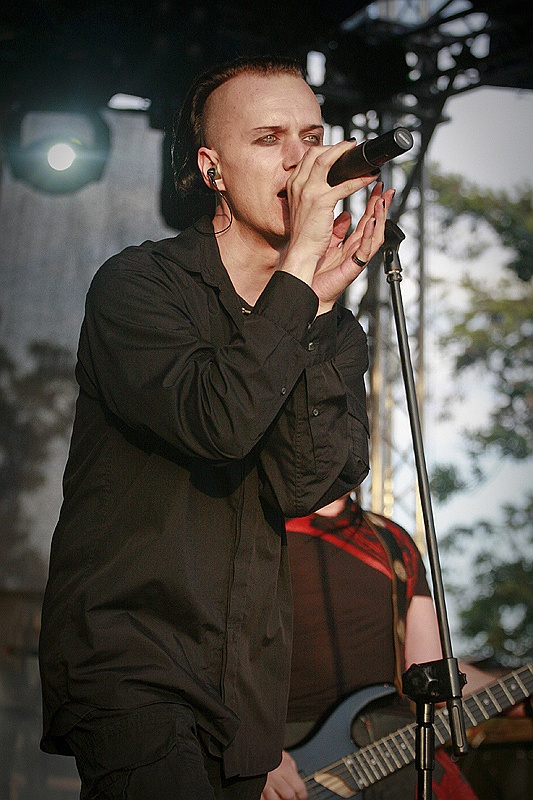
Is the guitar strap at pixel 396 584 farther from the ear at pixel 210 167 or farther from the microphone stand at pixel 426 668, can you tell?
the ear at pixel 210 167

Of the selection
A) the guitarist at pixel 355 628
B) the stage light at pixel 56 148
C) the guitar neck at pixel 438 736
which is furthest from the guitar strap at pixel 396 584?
the stage light at pixel 56 148

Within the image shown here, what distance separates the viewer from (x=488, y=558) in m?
9.41

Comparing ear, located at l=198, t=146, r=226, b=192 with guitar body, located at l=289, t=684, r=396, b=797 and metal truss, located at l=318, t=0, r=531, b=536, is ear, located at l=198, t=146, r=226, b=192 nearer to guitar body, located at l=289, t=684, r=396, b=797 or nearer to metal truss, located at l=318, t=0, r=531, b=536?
guitar body, located at l=289, t=684, r=396, b=797

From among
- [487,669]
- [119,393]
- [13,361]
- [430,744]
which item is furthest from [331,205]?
[13,361]

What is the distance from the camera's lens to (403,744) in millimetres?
2379

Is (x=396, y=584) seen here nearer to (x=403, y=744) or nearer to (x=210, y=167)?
(x=403, y=744)

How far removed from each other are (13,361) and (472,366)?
641 cm

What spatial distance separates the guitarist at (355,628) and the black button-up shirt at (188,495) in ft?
3.60

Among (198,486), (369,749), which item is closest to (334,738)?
(369,749)

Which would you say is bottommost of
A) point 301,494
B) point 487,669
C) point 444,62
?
point 487,669

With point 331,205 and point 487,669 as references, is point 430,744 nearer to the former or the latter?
point 331,205

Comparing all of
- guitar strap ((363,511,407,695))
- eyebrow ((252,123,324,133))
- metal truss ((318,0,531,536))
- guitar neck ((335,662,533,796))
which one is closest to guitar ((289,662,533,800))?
guitar neck ((335,662,533,796))

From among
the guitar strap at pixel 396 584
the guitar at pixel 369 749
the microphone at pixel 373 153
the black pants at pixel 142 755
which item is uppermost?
the microphone at pixel 373 153

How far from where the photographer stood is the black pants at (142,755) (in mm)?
1138
